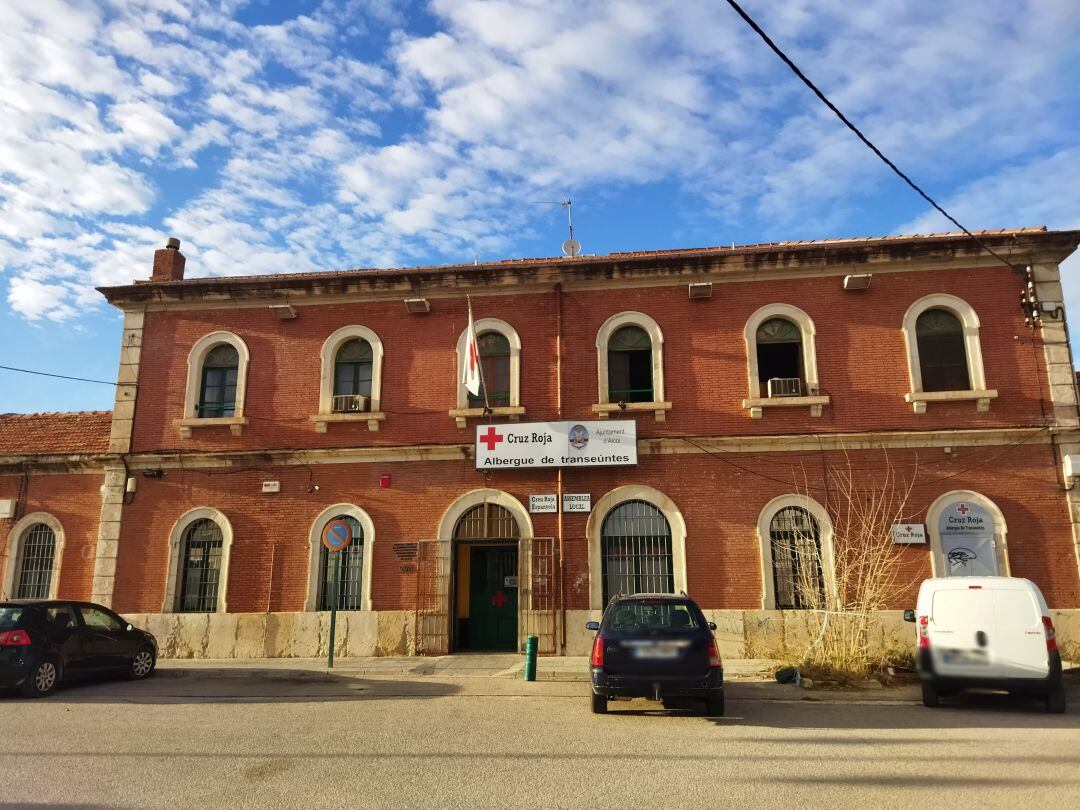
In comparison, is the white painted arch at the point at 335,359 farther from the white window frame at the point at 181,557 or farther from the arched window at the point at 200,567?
the arched window at the point at 200,567

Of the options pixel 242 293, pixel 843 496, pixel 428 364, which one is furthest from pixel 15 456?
pixel 843 496

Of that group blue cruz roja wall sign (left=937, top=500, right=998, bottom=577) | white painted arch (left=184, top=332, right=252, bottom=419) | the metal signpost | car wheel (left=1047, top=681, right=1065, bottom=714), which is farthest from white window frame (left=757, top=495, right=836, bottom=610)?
white painted arch (left=184, top=332, right=252, bottom=419)

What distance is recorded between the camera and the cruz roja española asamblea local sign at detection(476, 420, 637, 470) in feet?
45.7

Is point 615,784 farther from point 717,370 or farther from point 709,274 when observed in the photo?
point 709,274

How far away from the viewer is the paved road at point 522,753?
5559mm

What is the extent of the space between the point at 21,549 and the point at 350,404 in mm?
7900

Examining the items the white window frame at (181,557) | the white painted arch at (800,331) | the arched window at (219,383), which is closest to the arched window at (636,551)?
the white painted arch at (800,331)

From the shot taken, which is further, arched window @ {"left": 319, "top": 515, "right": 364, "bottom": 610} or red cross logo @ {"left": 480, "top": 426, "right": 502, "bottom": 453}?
arched window @ {"left": 319, "top": 515, "right": 364, "bottom": 610}

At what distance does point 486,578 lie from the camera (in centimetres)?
1467

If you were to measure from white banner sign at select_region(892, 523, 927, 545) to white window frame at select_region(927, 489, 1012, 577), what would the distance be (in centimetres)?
17

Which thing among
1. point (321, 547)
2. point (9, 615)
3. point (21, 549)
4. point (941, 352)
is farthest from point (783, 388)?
point (21, 549)

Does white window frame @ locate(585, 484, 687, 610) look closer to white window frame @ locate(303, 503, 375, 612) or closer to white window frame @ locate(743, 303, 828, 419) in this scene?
white window frame @ locate(743, 303, 828, 419)

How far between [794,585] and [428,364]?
8.27 metres

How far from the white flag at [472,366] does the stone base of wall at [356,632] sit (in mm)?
4530
